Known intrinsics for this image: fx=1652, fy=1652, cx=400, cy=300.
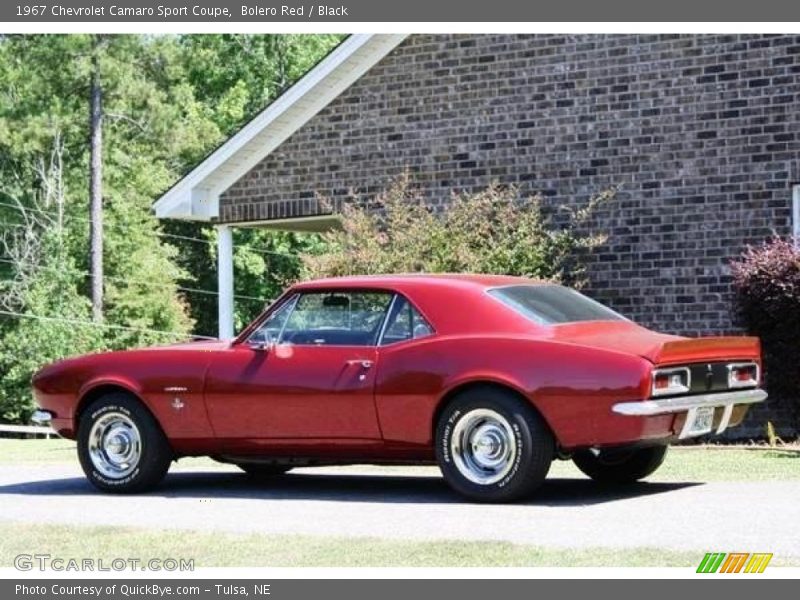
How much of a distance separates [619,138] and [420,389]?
8376 millimetres

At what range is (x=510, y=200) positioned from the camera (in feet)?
60.8

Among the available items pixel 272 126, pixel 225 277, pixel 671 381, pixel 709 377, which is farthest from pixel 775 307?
pixel 225 277

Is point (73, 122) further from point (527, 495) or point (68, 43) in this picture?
point (527, 495)

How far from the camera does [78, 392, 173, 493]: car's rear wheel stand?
11.4 meters

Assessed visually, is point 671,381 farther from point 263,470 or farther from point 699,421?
point 263,470

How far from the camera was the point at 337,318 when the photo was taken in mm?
11016

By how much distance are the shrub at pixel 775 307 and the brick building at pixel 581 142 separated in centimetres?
130

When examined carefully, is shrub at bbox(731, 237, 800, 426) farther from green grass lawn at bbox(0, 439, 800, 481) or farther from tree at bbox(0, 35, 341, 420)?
tree at bbox(0, 35, 341, 420)

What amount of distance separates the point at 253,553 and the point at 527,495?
2486mm

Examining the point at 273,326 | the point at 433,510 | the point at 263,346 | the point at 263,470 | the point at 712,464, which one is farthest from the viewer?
the point at 712,464

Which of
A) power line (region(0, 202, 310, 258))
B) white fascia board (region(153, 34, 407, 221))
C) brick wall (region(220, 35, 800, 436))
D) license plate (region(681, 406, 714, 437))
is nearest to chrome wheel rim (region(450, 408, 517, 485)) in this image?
license plate (region(681, 406, 714, 437))

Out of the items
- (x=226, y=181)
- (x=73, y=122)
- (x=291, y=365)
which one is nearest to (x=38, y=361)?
(x=73, y=122)

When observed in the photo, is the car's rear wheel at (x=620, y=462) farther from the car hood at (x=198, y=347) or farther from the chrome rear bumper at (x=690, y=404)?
the car hood at (x=198, y=347)

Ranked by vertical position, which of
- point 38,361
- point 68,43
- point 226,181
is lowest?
point 38,361
